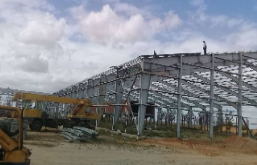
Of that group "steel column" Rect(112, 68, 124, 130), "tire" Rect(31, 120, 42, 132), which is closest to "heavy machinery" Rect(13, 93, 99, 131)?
"tire" Rect(31, 120, 42, 132)

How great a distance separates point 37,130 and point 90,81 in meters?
11.2

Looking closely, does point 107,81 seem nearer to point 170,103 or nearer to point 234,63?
point 234,63

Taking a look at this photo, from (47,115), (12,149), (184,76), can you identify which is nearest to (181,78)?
(184,76)

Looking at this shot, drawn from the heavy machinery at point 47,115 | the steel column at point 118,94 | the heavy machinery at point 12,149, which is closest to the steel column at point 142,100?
the steel column at point 118,94

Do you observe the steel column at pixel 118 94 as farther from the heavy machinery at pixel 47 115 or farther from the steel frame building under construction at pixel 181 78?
the heavy machinery at pixel 47 115

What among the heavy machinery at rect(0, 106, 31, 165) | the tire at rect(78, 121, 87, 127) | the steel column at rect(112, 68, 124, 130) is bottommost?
the tire at rect(78, 121, 87, 127)

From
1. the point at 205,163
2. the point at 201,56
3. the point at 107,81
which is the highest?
the point at 201,56

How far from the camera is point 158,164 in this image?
11.9 metres

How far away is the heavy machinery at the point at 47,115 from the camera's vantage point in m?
23.6

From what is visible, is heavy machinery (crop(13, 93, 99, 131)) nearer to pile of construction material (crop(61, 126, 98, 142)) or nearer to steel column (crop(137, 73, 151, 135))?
steel column (crop(137, 73, 151, 135))

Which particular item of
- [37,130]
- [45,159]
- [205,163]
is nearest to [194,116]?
[37,130]

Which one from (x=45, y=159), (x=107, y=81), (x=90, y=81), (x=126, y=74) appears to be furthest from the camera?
(x=90, y=81)

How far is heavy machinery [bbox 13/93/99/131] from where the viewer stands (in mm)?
23552

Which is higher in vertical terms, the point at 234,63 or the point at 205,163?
the point at 234,63
